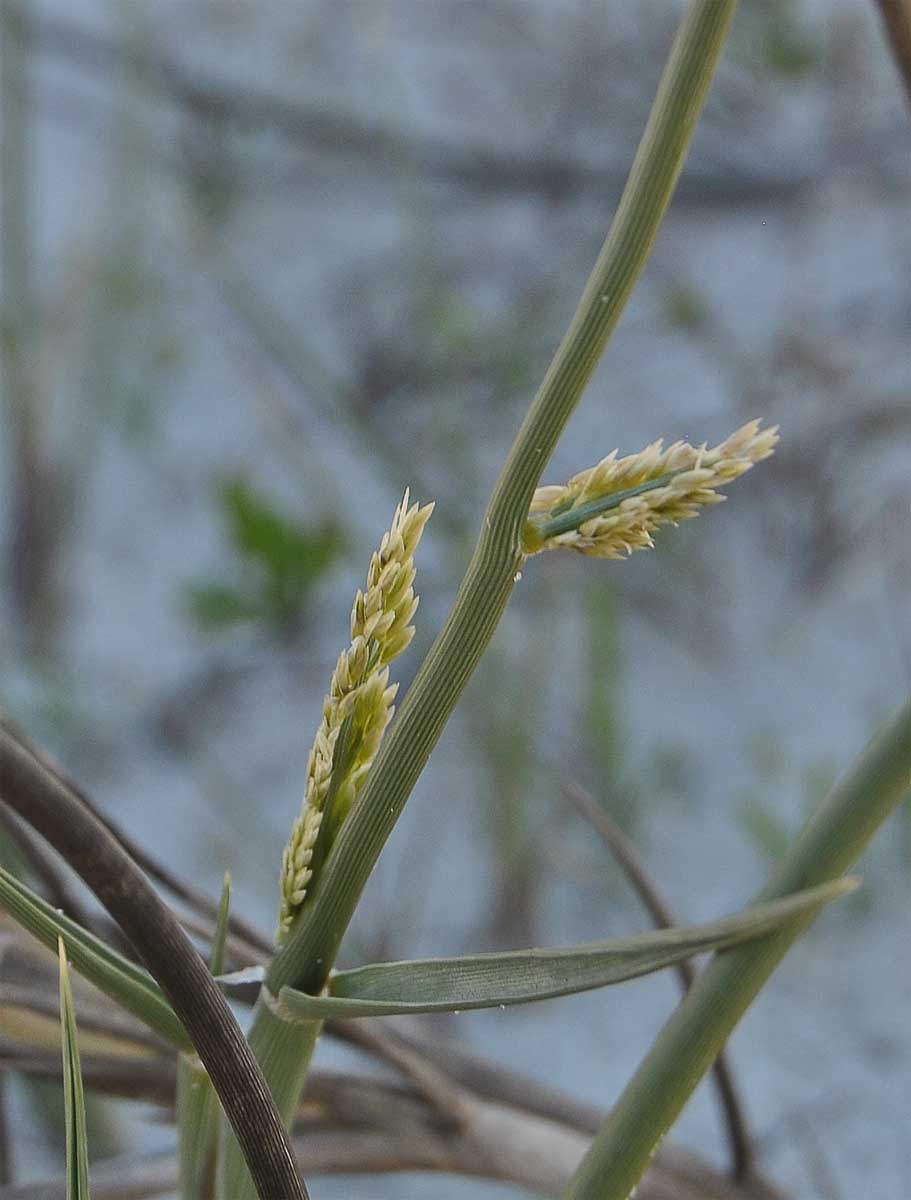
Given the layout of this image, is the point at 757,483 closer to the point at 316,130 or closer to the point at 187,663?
the point at 187,663

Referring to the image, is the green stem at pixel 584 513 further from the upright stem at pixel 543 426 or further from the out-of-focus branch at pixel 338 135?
the out-of-focus branch at pixel 338 135

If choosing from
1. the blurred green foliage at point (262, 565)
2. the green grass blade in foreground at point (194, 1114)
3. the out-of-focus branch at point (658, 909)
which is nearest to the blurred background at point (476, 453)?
the blurred green foliage at point (262, 565)

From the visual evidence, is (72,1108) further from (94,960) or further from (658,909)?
(658,909)

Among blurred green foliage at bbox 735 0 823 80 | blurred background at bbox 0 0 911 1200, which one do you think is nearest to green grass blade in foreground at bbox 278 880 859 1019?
blurred background at bbox 0 0 911 1200

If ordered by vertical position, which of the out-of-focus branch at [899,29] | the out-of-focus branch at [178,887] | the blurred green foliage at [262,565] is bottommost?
the out-of-focus branch at [178,887]

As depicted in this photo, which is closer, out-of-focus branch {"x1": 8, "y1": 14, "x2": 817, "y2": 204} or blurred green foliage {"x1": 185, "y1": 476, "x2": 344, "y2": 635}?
blurred green foliage {"x1": 185, "y1": 476, "x2": 344, "y2": 635}

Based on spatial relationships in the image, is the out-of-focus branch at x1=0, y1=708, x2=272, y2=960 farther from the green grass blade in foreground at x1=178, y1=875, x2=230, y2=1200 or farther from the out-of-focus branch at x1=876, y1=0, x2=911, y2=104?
the out-of-focus branch at x1=876, y1=0, x2=911, y2=104

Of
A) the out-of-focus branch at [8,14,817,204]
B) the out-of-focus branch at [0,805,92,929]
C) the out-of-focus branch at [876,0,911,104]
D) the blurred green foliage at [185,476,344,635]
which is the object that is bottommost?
the out-of-focus branch at [0,805,92,929]

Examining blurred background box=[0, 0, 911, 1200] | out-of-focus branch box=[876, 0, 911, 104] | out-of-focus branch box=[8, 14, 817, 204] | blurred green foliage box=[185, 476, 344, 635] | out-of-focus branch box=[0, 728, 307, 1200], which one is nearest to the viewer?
out-of-focus branch box=[0, 728, 307, 1200]
